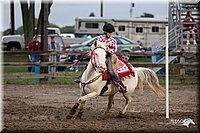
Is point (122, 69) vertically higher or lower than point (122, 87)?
higher

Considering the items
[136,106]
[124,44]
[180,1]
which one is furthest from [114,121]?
[124,44]

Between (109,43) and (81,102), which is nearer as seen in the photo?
(81,102)

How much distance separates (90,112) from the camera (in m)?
10.3

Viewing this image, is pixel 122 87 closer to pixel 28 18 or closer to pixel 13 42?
pixel 28 18

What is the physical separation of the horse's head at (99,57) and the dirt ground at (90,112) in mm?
999

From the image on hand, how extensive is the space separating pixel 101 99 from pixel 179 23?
8.79m

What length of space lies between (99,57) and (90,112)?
71.4 inches

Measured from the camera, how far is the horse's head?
8883mm

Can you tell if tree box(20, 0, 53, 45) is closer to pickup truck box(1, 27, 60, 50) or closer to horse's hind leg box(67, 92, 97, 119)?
pickup truck box(1, 27, 60, 50)

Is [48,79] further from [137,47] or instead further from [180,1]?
[137,47]

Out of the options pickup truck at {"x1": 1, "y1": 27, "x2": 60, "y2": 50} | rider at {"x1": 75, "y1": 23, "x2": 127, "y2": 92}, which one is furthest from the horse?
pickup truck at {"x1": 1, "y1": 27, "x2": 60, "y2": 50}

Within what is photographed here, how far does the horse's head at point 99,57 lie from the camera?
888 cm

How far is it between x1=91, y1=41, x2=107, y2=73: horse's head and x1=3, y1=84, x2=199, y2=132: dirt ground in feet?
3.28

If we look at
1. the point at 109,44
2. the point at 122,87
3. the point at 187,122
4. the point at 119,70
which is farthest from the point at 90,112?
the point at 187,122
